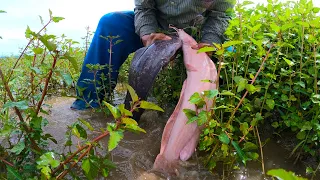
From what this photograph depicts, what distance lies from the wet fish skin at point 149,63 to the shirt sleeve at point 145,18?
0.57m

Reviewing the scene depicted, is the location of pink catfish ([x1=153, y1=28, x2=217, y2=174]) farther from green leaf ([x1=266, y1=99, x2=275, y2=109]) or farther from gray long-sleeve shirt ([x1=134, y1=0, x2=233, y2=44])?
gray long-sleeve shirt ([x1=134, y1=0, x2=233, y2=44])

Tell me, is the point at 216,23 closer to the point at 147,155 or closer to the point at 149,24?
the point at 149,24

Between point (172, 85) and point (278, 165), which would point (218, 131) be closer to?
point (278, 165)

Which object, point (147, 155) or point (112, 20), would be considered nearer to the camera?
point (147, 155)

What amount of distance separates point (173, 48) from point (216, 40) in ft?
1.95

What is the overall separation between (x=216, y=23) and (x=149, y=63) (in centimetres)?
92

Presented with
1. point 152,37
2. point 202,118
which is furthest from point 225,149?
point 152,37

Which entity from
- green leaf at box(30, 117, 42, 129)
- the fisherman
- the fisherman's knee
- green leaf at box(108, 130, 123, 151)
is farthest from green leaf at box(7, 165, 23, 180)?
the fisherman's knee

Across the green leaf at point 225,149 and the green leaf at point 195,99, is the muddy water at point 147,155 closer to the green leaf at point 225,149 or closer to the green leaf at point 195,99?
the green leaf at point 225,149

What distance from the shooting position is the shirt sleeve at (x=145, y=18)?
2832mm

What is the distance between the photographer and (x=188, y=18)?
294cm

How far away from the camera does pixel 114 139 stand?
115cm

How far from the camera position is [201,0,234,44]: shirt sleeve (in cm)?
268

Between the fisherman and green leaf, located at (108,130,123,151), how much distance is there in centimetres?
145
